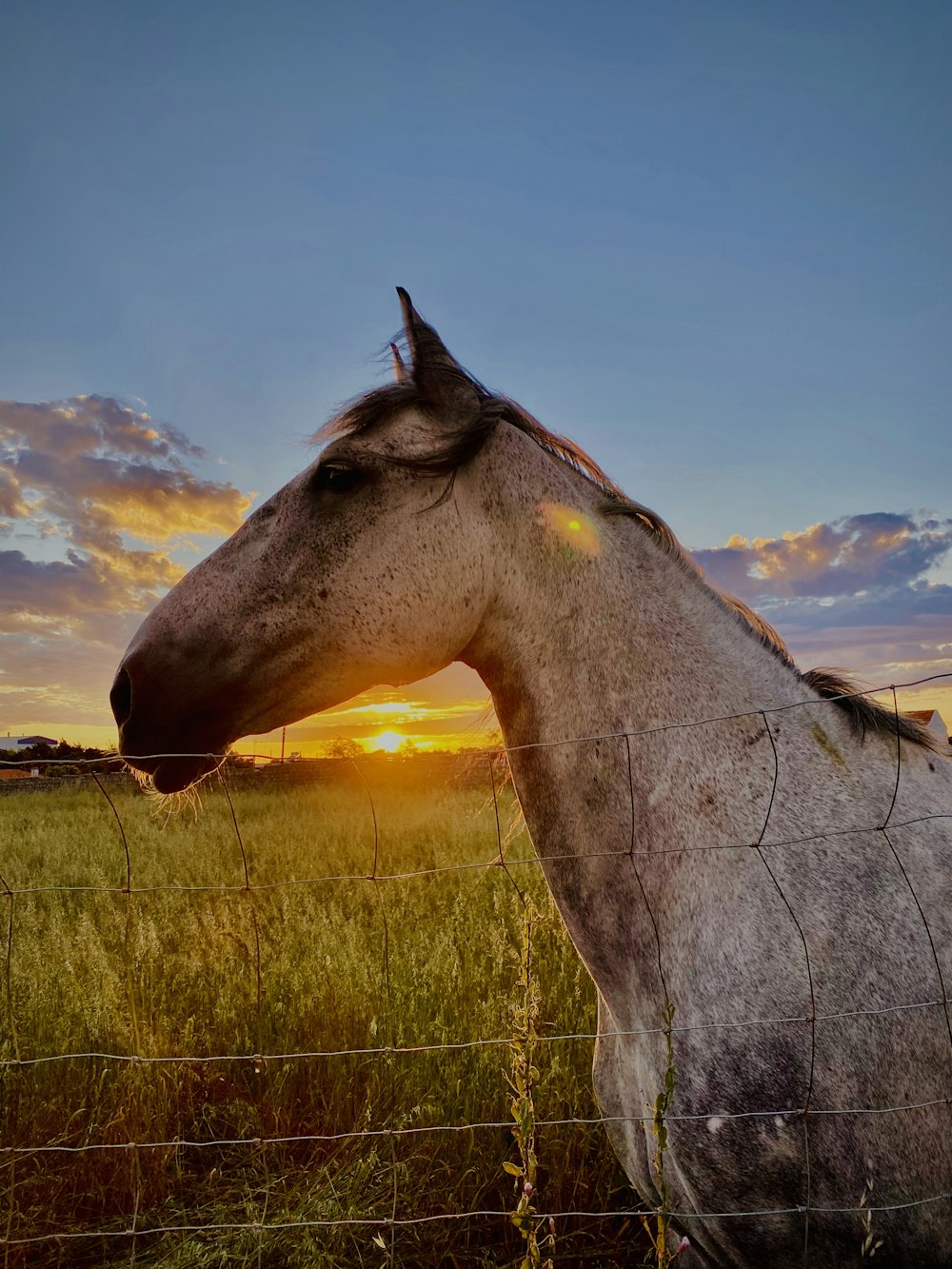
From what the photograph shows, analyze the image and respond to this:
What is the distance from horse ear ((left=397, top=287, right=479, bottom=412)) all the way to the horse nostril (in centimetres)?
133

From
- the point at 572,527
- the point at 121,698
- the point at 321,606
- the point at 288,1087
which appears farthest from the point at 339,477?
the point at 288,1087

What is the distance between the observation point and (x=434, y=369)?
2.43 m

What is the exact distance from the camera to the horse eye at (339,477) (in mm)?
2311

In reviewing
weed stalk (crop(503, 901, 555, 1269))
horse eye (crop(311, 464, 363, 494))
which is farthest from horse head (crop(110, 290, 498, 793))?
weed stalk (crop(503, 901, 555, 1269))

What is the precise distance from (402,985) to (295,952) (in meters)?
0.88

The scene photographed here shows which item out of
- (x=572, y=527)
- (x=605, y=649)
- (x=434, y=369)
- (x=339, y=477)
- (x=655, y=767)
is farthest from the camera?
(x=434, y=369)

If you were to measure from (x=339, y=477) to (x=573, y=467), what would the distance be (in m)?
0.79

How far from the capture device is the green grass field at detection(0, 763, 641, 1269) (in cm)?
268

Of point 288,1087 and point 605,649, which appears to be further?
point 288,1087

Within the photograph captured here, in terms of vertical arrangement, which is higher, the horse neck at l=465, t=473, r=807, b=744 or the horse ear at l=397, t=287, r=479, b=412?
the horse ear at l=397, t=287, r=479, b=412

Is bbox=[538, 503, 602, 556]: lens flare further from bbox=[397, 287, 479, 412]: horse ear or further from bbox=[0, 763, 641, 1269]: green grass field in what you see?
bbox=[0, 763, 641, 1269]: green grass field

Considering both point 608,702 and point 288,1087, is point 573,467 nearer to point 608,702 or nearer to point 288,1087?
point 608,702

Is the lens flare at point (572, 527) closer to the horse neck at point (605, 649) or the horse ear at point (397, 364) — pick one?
the horse neck at point (605, 649)

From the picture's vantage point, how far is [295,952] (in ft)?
14.9
